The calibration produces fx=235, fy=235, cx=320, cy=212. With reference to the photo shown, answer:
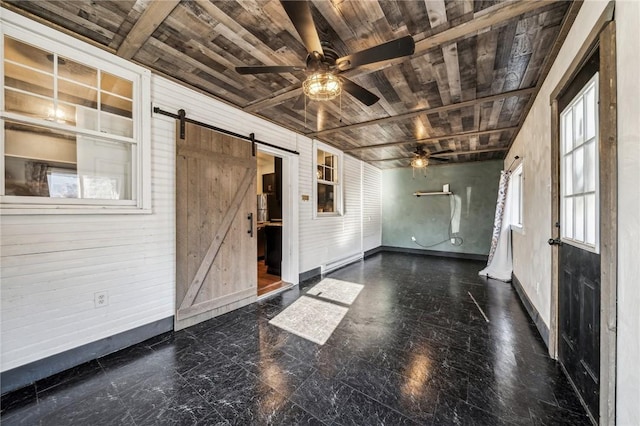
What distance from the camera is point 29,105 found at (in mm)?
1909

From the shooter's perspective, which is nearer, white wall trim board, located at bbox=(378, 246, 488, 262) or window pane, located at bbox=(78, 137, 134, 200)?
window pane, located at bbox=(78, 137, 134, 200)

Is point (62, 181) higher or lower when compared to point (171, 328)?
higher

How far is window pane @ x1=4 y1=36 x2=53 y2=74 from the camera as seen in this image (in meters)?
1.82

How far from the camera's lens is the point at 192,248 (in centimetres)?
282

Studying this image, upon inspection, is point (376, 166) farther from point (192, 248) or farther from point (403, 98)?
point (192, 248)

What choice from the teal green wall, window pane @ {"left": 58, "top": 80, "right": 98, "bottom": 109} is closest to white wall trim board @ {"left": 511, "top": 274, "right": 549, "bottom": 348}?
the teal green wall

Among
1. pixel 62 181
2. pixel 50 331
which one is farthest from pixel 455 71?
pixel 50 331

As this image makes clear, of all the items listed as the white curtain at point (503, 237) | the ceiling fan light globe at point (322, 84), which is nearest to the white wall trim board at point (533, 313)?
the white curtain at point (503, 237)

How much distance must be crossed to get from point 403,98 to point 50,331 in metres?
4.26

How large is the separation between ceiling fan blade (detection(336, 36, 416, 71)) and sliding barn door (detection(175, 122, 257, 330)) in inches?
76.5

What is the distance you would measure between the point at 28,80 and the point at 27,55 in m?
0.20

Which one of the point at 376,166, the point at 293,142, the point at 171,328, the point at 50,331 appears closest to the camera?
the point at 50,331

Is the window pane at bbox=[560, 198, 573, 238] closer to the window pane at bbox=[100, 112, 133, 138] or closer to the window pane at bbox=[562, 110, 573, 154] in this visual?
the window pane at bbox=[562, 110, 573, 154]

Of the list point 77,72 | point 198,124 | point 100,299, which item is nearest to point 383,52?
point 198,124
